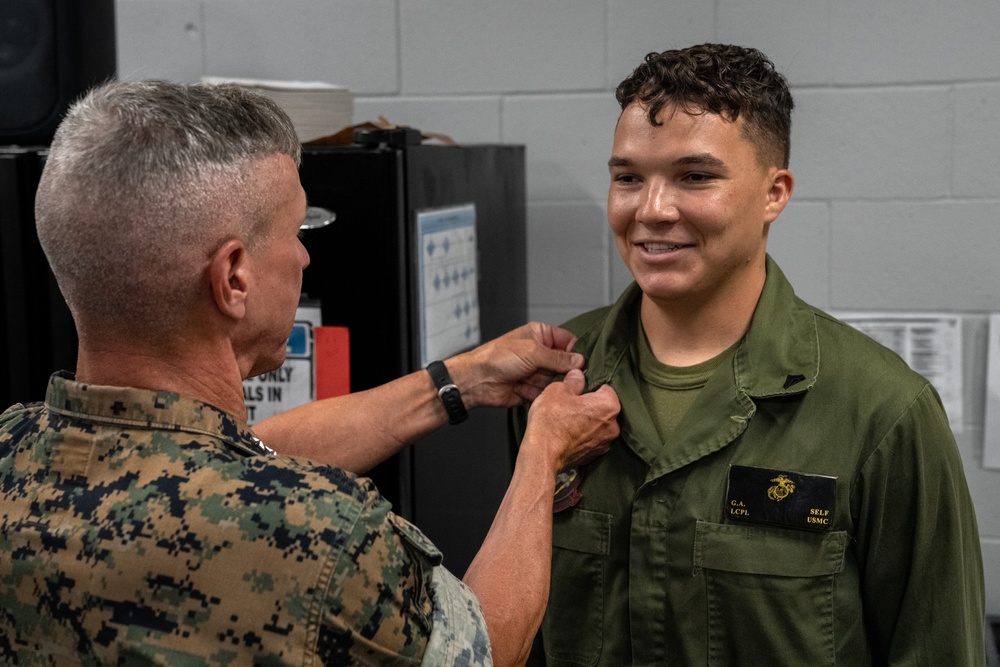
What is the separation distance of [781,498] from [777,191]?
16.6 inches

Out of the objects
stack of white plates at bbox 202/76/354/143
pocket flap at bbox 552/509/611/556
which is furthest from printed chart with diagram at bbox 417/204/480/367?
pocket flap at bbox 552/509/611/556

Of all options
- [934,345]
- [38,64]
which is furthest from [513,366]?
[38,64]

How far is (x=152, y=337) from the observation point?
1.04 meters

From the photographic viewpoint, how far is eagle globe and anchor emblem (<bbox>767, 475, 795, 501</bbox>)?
1308mm

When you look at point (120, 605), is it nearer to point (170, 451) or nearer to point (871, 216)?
point (170, 451)

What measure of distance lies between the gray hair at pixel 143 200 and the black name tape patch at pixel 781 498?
708mm

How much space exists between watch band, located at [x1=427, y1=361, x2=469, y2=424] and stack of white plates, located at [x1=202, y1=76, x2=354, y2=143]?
52 centimetres

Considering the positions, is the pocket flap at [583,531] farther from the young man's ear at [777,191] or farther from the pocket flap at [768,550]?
the young man's ear at [777,191]

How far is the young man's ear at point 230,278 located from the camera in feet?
3.36

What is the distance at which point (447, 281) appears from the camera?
71.2 inches

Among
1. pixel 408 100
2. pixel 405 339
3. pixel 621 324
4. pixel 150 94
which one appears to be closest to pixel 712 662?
pixel 621 324

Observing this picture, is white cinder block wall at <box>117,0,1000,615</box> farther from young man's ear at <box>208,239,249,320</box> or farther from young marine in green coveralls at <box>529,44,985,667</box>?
young man's ear at <box>208,239,249,320</box>

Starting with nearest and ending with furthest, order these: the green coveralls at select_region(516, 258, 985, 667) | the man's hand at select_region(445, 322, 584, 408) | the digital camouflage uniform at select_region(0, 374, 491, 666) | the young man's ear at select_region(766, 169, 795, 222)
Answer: the digital camouflage uniform at select_region(0, 374, 491, 666), the green coveralls at select_region(516, 258, 985, 667), the young man's ear at select_region(766, 169, 795, 222), the man's hand at select_region(445, 322, 584, 408)

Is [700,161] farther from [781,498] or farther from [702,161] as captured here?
[781,498]
